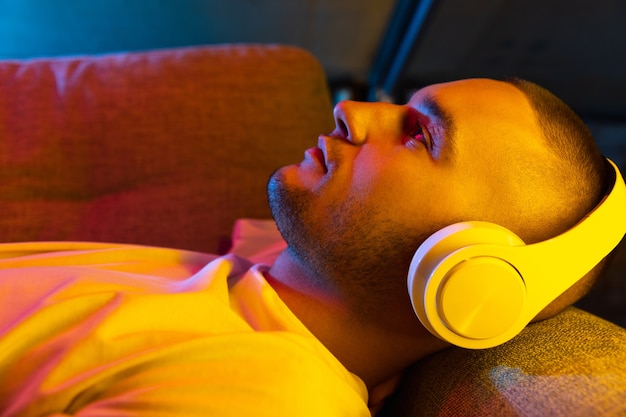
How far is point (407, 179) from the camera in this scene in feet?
2.67

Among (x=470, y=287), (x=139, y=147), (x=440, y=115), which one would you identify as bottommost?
(x=139, y=147)

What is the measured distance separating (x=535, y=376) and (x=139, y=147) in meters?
0.97

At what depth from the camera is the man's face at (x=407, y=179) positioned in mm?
783

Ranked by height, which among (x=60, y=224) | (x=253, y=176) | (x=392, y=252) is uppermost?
(x=392, y=252)

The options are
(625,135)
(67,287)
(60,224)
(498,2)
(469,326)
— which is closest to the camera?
(469,326)

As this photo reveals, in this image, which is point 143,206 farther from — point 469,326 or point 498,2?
point 498,2

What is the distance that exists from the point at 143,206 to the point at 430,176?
0.72 meters

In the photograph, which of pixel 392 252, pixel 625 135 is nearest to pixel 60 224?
pixel 392 252

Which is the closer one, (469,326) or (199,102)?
(469,326)

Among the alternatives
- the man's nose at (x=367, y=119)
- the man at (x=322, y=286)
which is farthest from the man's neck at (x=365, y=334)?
the man's nose at (x=367, y=119)

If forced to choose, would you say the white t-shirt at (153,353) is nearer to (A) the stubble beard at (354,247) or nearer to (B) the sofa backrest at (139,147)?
(A) the stubble beard at (354,247)


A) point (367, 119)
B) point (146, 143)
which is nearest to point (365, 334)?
point (367, 119)

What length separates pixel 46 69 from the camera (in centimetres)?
128

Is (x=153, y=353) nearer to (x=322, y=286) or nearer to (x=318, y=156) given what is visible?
(x=322, y=286)
